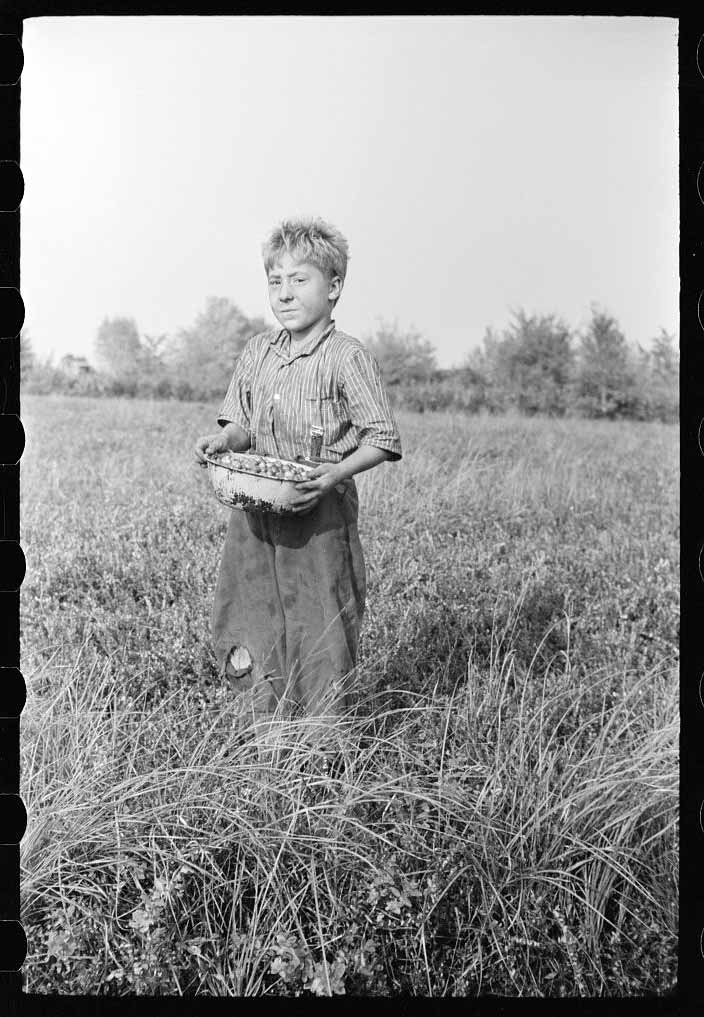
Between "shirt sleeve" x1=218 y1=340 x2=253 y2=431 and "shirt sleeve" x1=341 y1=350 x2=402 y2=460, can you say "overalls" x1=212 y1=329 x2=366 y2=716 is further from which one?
"shirt sleeve" x1=341 y1=350 x2=402 y2=460

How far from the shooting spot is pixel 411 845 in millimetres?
2352

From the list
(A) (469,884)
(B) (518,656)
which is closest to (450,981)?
(A) (469,884)

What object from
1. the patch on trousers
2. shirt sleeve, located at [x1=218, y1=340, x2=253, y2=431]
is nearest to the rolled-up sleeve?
shirt sleeve, located at [x1=218, y1=340, x2=253, y2=431]

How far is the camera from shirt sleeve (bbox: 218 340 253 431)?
2.47 meters

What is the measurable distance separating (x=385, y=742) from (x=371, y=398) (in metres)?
0.94

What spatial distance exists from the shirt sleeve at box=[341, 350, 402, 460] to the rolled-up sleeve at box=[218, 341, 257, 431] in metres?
0.28

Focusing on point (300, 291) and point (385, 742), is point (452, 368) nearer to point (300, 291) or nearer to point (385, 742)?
point (300, 291)

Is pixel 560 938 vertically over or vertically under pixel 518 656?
under

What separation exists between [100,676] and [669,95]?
2.21 meters

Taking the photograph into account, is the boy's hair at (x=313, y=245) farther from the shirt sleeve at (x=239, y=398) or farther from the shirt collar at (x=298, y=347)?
the shirt sleeve at (x=239, y=398)

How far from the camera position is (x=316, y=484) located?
2332mm

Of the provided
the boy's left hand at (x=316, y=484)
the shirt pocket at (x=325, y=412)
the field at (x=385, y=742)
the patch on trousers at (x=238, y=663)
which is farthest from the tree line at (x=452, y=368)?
the patch on trousers at (x=238, y=663)

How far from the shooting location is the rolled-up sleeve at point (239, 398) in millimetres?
2471
